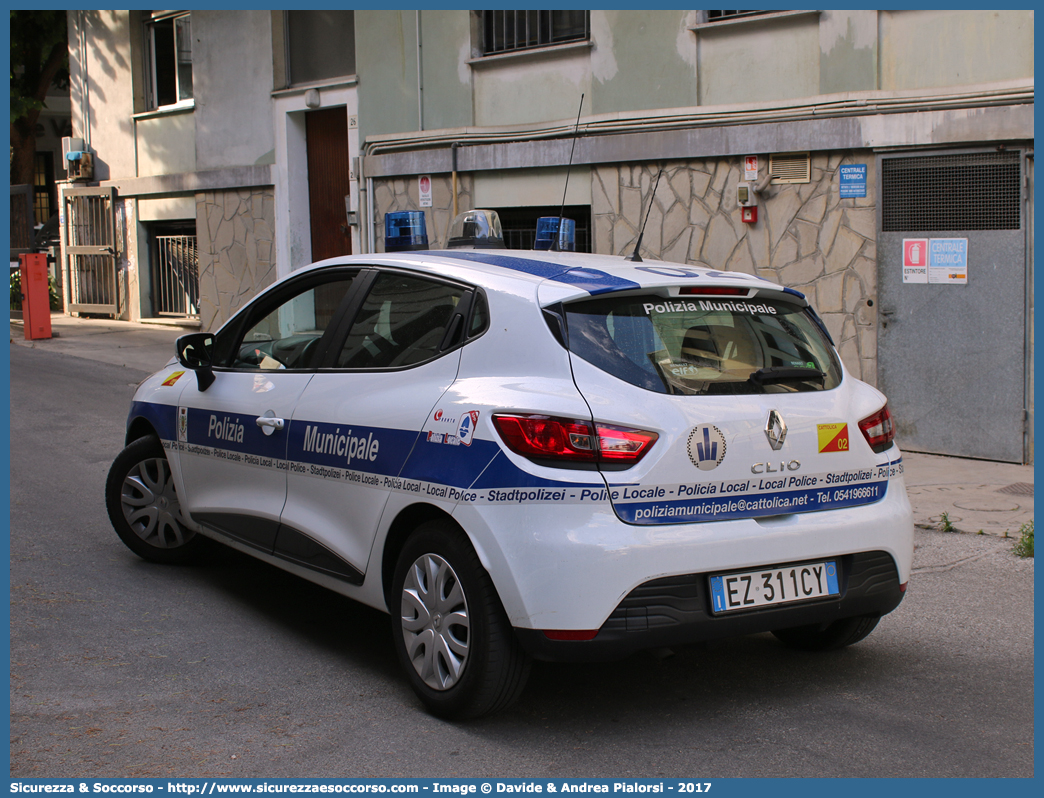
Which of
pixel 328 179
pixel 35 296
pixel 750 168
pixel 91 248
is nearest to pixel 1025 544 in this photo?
pixel 750 168

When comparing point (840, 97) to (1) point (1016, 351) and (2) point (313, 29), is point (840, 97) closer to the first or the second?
(1) point (1016, 351)

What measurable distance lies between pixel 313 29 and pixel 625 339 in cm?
1341

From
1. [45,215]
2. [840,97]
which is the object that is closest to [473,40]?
[840,97]

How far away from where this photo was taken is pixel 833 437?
391cm

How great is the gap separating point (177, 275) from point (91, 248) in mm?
2296

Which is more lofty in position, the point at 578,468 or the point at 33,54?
the point at 33,54

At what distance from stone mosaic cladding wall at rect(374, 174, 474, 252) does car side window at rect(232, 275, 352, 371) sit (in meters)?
7.80

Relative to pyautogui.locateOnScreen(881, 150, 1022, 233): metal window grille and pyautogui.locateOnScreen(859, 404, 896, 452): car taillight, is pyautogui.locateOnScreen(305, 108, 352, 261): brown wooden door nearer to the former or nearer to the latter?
pyautogui.locateOnScreen(881, 150, 1022, 233): metal window grille

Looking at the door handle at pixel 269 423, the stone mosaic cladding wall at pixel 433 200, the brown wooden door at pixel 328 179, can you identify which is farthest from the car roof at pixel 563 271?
the brown wooden door at pixel 328 179

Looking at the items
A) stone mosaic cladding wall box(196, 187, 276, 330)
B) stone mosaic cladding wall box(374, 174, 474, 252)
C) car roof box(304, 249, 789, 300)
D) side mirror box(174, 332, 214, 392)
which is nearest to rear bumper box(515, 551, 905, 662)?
car roof box(304, 249, 789, 300)

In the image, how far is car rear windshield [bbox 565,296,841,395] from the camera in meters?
3.74

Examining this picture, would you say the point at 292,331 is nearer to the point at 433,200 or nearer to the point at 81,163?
the point at 433,200

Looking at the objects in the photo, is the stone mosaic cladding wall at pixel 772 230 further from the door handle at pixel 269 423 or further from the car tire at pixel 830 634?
the door handle at pixel 269 423

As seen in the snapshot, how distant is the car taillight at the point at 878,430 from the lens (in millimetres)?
4031
